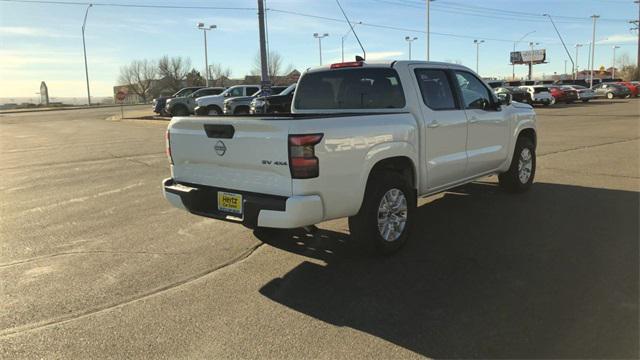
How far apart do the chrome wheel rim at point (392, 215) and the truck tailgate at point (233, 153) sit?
113 centimetres

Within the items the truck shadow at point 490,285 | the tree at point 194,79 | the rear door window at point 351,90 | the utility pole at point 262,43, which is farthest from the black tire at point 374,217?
the tree at point 194,79

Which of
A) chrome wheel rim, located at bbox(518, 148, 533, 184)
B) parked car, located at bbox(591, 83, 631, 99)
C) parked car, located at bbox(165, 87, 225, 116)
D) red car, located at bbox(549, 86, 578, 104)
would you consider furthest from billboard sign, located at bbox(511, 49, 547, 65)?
chrome wheel rim, located at bbox(518, 148, 533, 184)

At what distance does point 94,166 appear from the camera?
11641 millimetres

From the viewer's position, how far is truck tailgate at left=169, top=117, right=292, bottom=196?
423 centimetres

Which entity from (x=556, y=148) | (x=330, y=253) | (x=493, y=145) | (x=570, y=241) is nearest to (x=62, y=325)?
(x=330, y=253)

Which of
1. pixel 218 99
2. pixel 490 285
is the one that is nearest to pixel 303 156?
pixel 490 285

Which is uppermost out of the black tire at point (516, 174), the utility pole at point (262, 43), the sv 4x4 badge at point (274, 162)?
the utility pole at point (262, 43)

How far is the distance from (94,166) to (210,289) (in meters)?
8.39

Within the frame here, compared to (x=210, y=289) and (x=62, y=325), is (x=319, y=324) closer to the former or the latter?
(x=210, y=289)

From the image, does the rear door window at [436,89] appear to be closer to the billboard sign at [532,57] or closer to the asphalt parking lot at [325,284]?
the asphalt parking lot at [325,284]

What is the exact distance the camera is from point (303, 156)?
13.6 ft

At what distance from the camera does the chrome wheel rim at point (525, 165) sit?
7.65m

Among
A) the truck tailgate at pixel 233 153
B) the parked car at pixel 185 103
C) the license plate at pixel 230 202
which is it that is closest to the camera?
the truck tailgate at pixel 233 153

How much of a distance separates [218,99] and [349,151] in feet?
72.1
